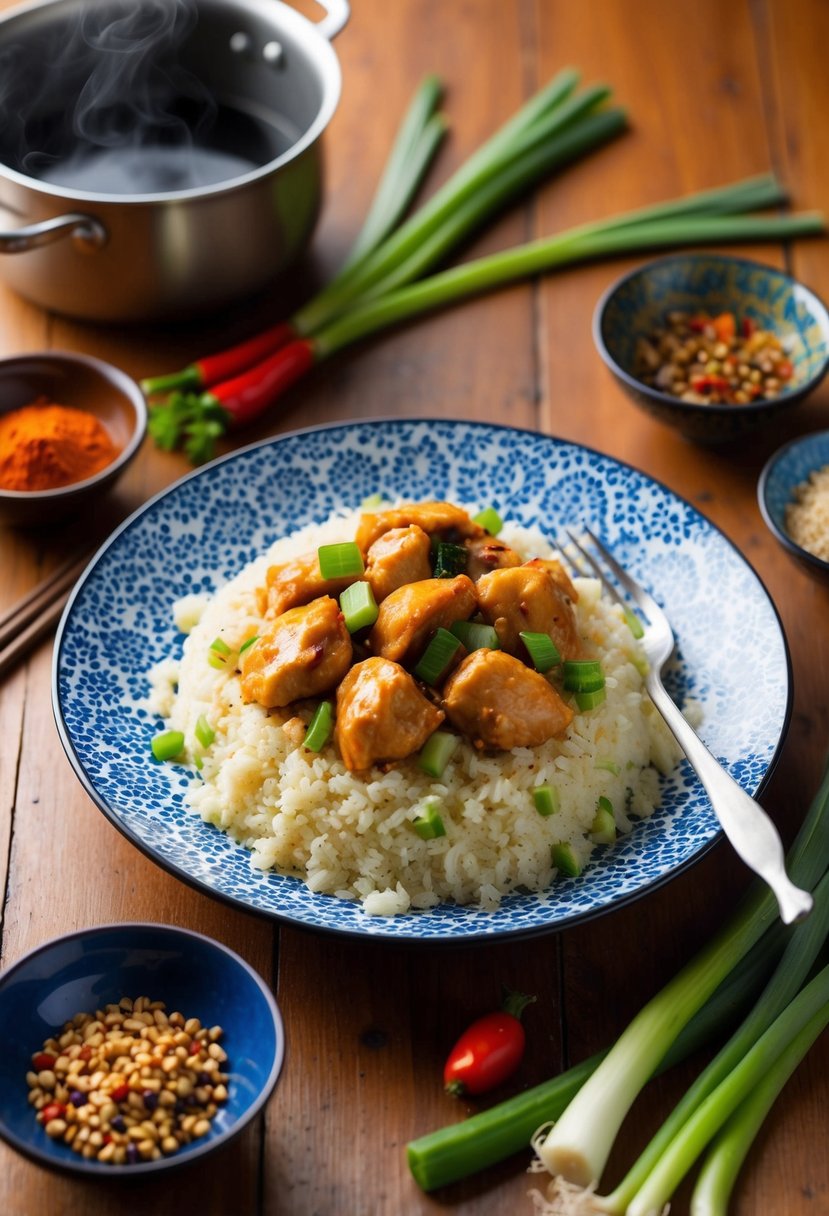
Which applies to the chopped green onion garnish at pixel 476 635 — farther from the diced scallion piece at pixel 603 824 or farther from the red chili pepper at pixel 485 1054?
the red chili pepper at pixel 485 1054

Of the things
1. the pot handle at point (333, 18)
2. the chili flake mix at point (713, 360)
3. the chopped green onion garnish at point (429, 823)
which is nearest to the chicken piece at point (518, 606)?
the chopped green onion garnish at point (429, 823)

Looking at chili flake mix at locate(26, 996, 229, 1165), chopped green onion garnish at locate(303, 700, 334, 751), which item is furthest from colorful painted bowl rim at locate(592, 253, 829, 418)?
chili flake mix at locate(26, 996, 229, 1165)

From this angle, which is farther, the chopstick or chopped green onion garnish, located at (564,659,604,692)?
the chopstick

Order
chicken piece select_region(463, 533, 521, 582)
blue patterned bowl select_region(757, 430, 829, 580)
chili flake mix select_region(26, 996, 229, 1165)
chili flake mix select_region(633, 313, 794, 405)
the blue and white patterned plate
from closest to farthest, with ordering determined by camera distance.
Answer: chili flake mix select_region(26, 996, 229, 1165) < the blue and white patterned plate < chicken piece select_region(463, 533, 521, 582) < blue patterned bowl select_region(757, 430, 829, 580) < chili flake mix select_region(633, 313, 794, 405)

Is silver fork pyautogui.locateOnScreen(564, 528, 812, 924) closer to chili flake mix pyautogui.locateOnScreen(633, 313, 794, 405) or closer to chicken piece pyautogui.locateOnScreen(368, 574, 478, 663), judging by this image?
chicken piece pyautogui.locateOnScreen(368, 574, 478, 663)

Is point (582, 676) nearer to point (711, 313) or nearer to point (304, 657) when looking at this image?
point (304, 657)
